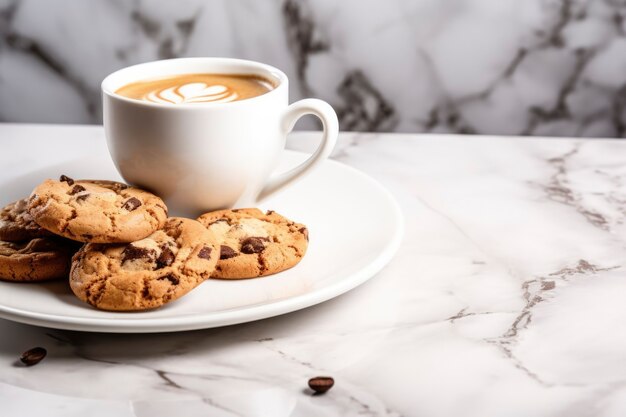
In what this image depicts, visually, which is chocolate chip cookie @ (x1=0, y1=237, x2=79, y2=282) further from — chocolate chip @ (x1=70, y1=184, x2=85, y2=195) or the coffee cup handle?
the coffee cup handle

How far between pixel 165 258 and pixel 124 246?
0.06 metres

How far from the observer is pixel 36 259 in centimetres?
103

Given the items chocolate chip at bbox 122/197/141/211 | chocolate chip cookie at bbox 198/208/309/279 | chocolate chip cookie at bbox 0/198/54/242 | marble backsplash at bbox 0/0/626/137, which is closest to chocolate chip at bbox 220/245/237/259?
chocolate chip cookie at bbox 198/208/309/279

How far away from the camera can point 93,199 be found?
41.7 inches

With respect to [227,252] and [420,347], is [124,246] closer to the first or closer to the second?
[227,252]

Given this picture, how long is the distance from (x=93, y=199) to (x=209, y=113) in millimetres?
201

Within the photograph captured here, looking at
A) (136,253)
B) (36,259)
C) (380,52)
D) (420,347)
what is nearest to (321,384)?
(420,347)

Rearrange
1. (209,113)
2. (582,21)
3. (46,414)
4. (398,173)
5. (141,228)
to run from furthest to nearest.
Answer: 1. (582,21)
2. (398,173)
3. (209,113)
4. (141,228)
5. (46,414)

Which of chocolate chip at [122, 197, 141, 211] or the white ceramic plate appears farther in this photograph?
chocolate chip at [122, 197, 141, 211]

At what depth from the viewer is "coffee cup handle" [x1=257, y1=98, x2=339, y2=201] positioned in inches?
47.9

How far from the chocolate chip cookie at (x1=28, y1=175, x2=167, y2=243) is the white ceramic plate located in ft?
0.27

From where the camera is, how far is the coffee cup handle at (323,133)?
47.9 inches

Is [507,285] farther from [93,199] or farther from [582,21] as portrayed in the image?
[582,21]

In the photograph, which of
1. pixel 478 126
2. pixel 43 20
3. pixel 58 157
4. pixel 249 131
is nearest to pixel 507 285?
pixel 249 131
